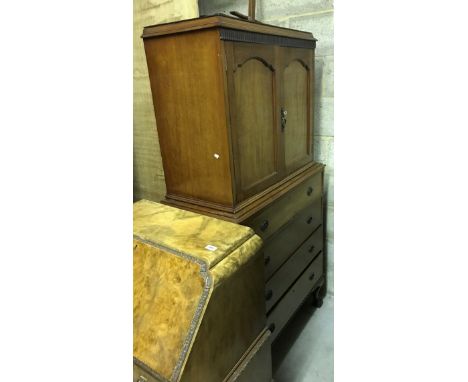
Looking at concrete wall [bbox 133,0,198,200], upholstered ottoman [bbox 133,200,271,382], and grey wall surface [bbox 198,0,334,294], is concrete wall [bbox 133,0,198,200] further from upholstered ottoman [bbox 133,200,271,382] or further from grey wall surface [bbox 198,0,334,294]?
upholstered ottoman [bbox 133,200,271,382]

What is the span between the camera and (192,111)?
4.13 feet

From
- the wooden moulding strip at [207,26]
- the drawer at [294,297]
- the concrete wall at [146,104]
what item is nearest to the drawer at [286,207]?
the drawer at [294,297]

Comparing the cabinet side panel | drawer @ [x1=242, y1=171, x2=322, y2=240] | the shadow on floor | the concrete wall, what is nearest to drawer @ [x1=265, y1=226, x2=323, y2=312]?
drawer @ [x1=242, y1=171, x2=322, y2=240]

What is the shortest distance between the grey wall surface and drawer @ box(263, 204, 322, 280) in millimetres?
245

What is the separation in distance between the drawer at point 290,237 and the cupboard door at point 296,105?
0.79 feet

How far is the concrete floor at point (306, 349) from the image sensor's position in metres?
1.69

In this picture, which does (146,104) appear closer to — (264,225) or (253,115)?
(253,115)
